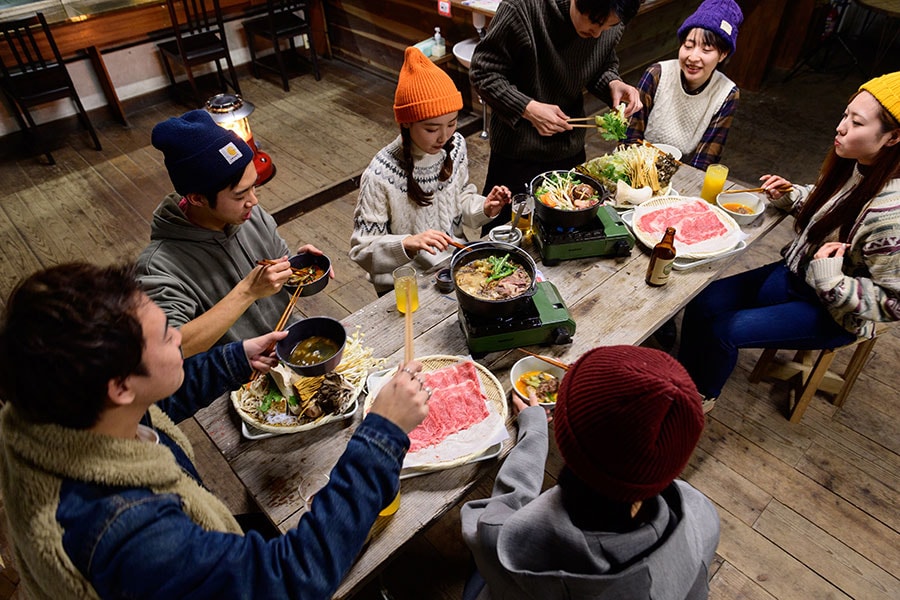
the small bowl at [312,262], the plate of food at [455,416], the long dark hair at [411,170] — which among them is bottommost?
the plate of food at [455,416]

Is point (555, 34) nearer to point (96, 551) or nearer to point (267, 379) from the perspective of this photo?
point (267, 379)

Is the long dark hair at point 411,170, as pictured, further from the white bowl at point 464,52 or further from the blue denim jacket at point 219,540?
the white bowl at point 464,52

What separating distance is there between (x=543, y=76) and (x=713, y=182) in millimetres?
1039

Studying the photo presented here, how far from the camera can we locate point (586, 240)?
7.89 ft

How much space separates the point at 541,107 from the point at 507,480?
199 centimetres

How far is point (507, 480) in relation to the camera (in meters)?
1.57

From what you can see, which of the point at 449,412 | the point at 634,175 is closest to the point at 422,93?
the point at 634,175

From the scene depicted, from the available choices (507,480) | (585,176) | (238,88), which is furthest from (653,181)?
(238,88)

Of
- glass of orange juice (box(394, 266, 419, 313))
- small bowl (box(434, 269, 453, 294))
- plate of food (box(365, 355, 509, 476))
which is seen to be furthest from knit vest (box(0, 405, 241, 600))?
small bowl (box(434, 269, 453, 294))

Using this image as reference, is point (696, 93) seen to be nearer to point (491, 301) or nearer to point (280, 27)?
point (491, 301)

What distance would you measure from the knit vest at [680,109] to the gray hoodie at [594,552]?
240 centimetres

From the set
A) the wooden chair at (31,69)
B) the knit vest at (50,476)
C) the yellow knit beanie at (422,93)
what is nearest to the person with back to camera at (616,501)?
the knit vest at (50,476)

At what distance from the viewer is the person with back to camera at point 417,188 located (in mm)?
2322

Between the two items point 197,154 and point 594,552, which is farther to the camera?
point 197,154
